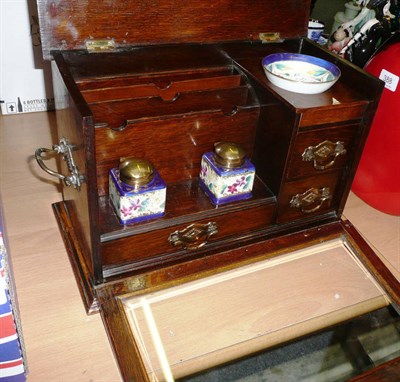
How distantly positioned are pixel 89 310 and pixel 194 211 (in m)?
0.26

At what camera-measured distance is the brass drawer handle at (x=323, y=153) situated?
0.85 m

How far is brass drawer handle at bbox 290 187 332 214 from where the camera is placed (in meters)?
0.92

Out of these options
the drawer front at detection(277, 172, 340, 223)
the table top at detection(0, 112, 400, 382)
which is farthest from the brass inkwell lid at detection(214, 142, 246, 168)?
the table top at detection(0, 112, 400, 382)

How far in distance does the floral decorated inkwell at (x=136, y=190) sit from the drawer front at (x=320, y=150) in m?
0.26

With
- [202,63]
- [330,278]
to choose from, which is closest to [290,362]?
[330,278]

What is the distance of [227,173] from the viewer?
831 millimetres

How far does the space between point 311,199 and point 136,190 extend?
0.38 m

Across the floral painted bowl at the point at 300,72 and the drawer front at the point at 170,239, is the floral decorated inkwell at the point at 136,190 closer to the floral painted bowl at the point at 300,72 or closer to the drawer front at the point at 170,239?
the drawer front at the point at 170,239

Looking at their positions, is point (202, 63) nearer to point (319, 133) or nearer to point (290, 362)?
→ point (319, 133)

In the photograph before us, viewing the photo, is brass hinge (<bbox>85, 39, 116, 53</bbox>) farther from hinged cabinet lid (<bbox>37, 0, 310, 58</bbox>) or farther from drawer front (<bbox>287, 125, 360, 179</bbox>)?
drawer front (<bbox>287, 125, 360, 179</bbox>)

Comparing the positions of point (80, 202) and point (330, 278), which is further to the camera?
point (330, 278)

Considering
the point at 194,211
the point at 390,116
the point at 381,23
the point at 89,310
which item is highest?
the point at 381,23

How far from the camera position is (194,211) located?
84cm

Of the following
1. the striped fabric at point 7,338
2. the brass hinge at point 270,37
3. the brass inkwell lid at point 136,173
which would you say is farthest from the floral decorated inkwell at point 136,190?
the brass hinge at point 270,37
